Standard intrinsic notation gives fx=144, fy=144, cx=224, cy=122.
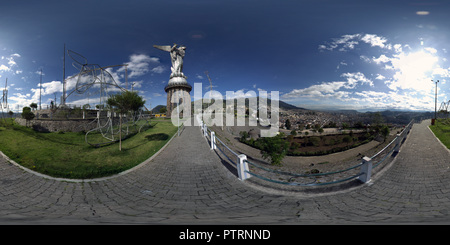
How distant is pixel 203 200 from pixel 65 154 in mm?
4516

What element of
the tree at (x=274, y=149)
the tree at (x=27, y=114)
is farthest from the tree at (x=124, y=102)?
the tree at (x=274, y=149)

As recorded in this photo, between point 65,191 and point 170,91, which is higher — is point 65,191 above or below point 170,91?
below

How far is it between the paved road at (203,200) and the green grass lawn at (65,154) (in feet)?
0.83

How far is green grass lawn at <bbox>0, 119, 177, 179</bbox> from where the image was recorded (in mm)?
3691

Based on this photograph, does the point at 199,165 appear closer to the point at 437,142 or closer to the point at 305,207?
the point at 305,207

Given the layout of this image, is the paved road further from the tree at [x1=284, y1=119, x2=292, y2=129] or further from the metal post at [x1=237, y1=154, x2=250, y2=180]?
the tree at [x1=284, y1=119, x2=292, y2=129]

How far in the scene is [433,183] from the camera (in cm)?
377

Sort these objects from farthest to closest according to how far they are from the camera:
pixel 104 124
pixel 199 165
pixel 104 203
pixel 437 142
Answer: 1. pixel 437 142
2. pixel 104 124
3. pixel 199 165
4. pixel 104 203

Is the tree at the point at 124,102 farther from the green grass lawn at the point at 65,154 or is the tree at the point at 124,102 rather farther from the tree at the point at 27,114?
the tree at the point at 27,114

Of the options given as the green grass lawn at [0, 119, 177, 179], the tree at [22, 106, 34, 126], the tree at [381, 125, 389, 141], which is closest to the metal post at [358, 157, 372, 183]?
the tree at [381, 125, 389, 141]

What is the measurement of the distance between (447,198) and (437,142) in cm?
583

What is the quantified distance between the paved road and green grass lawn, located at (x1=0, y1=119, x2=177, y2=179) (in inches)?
10.0

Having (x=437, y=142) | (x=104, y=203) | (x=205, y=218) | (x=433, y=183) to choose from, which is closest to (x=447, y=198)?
(x=433, y=183)

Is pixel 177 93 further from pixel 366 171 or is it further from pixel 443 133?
pixel 443 133
